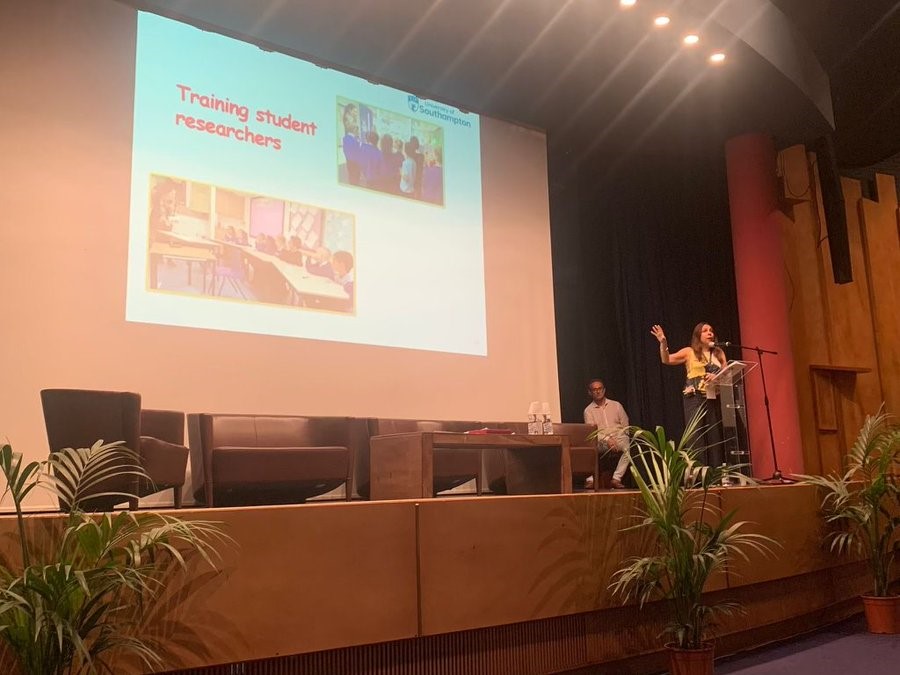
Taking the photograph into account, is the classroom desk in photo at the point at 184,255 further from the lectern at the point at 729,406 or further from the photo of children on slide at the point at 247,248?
the lectern at the point at 729,406

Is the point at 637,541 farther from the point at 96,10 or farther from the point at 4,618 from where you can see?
the point at 96,10

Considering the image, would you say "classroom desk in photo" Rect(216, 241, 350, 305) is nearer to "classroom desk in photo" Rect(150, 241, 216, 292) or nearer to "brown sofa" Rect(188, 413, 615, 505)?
"classroom desk in photo" Rect(150, 241, 216, 292)

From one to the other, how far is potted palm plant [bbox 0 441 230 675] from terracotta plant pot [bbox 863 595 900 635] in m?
3.31

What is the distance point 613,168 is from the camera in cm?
709

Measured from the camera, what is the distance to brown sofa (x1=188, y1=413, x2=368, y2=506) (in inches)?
139

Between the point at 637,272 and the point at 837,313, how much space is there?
178cm

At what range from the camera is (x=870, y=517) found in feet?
13.1

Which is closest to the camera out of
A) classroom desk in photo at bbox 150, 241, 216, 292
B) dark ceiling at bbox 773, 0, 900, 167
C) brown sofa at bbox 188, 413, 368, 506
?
brown sofa at bbox 188, 413, 368, 506

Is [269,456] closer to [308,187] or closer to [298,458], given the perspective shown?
[298,458]

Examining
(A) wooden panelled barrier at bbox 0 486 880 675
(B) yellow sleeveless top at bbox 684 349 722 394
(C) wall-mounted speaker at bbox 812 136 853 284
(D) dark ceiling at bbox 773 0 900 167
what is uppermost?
(D) dark ceiling at bbox 773 0 900 167

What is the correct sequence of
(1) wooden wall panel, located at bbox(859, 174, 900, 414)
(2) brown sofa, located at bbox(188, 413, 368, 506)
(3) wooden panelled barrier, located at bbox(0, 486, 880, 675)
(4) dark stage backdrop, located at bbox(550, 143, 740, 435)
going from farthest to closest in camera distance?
(1) wooden wall panel, located at bbox(859, 174, 900, 414)
(4) dark stage backdrop, located at bbox(550, 143, 740, 435)
(2) brown sofa, located at bbox(188, 413, 368, 506)
(3) wooden panelled barrier, located at bbox(0, 486, 880, 675)

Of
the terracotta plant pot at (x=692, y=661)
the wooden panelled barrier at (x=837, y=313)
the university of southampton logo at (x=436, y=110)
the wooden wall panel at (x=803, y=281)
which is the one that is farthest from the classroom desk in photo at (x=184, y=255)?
the wooden panelled barrier at (x=837, y=313)

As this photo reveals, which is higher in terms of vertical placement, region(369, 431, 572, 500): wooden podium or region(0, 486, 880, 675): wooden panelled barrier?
region(369, 431, 572, 500): wooden podium

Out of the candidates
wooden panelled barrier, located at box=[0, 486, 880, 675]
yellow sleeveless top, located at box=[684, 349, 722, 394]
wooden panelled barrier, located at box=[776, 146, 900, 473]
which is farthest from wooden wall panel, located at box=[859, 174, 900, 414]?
wooden panelled barrier, located at box=[0, 486, 880, 675]
